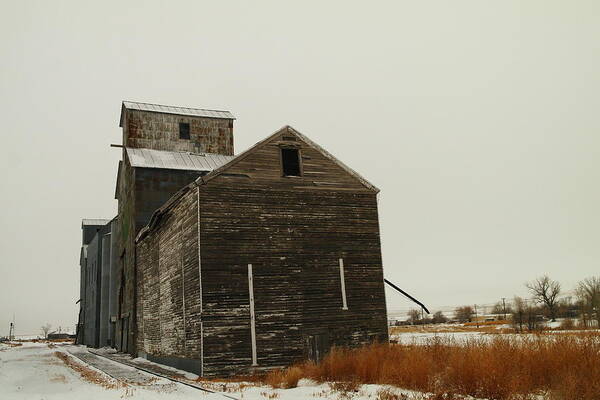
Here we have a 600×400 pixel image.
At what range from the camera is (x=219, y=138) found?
34719 mm

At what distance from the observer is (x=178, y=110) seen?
34.8m

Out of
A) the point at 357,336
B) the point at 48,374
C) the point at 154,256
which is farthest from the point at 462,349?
the point at 154,256

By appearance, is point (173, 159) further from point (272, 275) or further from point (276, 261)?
point (272, 275)

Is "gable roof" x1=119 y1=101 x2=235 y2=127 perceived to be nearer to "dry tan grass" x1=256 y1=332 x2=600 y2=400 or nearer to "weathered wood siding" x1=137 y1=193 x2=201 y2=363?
"weathered wood siding" x1=137 y1=193 x2=201 y2=363

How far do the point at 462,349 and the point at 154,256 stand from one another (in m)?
17.4

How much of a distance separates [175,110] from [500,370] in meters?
28.0

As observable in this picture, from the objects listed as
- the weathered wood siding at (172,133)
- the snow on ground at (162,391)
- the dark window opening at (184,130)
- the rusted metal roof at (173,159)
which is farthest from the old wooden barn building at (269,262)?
the dark window opening at (184,130)

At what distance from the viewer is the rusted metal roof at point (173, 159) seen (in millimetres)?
31281

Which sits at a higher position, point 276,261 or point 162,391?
point 276,261

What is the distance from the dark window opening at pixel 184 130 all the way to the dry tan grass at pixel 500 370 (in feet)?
75.3

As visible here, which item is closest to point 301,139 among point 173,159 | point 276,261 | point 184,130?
point 276,261

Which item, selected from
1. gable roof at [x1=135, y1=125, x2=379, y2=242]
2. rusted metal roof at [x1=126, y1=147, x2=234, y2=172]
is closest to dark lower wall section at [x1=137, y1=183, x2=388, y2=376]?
gable roof at [x1=135, y1=125, x2=379, y2=242]

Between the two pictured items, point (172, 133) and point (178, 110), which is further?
point (178, 110)

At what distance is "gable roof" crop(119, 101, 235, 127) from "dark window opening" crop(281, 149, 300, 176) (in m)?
14.8
